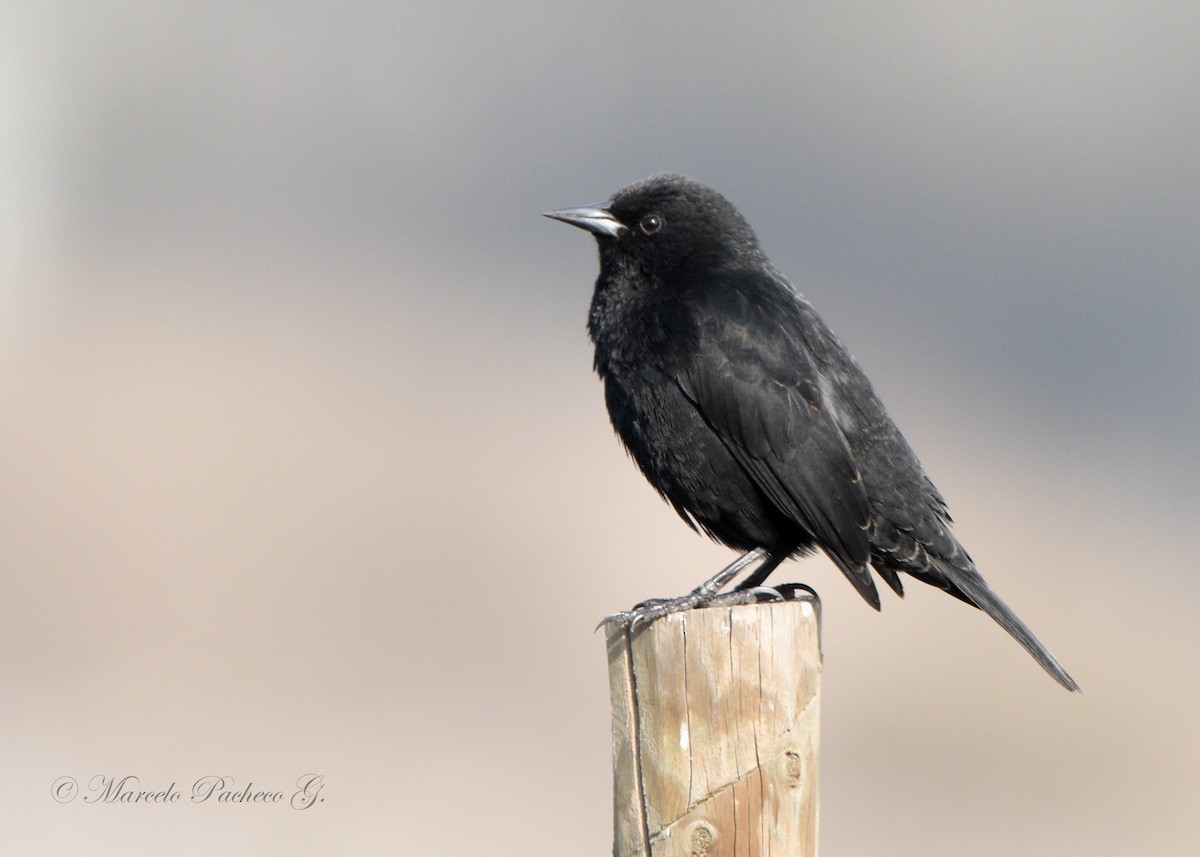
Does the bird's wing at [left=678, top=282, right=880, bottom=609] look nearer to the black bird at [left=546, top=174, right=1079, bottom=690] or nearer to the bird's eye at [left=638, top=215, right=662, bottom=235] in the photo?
the black bird at [left=546, top=174, right=1079, bottom=690]

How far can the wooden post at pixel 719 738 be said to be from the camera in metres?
3.46

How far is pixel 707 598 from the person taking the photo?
4.43m

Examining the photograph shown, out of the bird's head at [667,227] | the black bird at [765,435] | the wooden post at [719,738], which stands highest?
the bird's head at [667,227]

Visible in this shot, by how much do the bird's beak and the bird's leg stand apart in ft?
4.64

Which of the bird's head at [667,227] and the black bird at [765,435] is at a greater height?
the bird's head at [667,227]

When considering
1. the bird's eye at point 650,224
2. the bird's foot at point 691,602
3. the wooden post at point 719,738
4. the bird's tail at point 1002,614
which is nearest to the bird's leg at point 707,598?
the bird's foot at point 691,602

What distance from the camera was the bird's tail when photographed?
4.56 metres

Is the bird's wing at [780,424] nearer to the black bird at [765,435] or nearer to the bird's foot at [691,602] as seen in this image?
the black bird at [765,435]

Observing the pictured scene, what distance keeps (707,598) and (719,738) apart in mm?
967

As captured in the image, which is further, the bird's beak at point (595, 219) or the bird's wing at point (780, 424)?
the bird's beak at point (595, 219)

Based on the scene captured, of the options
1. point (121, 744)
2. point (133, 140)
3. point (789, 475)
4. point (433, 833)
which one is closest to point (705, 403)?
point (789, 475)

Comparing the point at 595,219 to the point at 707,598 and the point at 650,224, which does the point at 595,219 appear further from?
the point at 707,598

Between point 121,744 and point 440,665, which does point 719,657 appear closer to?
point 121,744

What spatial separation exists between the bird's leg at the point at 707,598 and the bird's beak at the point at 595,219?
1413 millimetres
